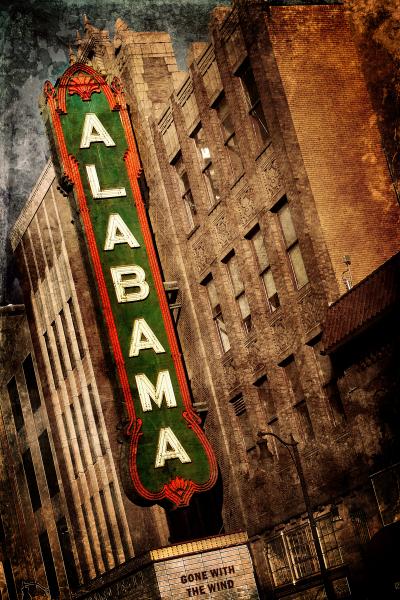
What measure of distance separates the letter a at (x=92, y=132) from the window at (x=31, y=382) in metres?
21.3

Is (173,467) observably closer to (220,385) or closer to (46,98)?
(220,385)

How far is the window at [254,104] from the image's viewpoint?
3272cm

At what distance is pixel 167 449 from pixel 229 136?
10393 millimetres

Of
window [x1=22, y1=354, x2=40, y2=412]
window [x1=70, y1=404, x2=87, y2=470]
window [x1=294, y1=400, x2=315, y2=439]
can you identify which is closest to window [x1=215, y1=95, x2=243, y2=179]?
window [x1=294, y1=400, x2=315, y2=439]

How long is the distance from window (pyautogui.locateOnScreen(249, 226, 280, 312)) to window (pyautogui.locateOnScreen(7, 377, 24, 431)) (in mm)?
28851

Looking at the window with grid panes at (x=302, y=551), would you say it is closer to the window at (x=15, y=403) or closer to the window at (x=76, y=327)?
the window at (x=76, y=327)

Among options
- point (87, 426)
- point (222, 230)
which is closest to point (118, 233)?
point (222, 230)

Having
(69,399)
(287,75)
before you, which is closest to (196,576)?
(287,75)

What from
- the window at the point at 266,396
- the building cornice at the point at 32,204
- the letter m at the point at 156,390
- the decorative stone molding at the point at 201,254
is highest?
the building cornice at the point at 32,204

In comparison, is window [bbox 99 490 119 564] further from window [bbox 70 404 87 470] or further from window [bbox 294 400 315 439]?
window [bbox 294 400 315 439]

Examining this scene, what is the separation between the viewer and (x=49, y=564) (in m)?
54.8

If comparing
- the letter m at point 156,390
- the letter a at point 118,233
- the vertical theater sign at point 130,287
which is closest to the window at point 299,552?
the vertical theater sign at point 130,287

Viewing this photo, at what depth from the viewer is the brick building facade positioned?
28.8 meters

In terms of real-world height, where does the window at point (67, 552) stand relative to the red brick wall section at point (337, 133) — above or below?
below
